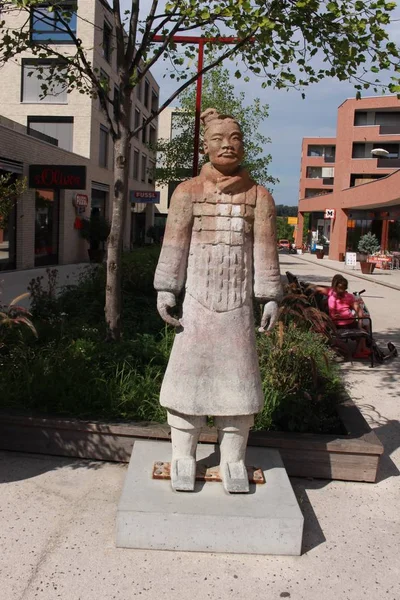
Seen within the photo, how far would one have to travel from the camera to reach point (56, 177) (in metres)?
18.5

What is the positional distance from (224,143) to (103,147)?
24.3 m

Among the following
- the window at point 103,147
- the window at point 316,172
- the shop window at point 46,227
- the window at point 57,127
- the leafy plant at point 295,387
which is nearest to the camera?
the leafy plant at point 295,387

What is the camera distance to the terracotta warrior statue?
10.7ft

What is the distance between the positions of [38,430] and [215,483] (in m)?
1.48

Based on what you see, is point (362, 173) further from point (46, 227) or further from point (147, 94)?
point (46, 227)

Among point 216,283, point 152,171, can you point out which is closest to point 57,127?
point 152,171

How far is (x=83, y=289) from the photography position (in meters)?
8.62

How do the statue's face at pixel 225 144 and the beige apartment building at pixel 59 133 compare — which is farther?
the beige apartment building at pixel 59 133

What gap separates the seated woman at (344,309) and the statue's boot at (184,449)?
16.2 feet

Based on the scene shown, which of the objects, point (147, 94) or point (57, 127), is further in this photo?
point (147, 94)

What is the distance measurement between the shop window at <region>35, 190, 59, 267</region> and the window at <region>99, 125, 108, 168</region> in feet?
17.8

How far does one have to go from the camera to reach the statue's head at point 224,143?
10.6ft

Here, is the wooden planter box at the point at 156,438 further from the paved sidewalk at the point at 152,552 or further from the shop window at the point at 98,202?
the shop window at the point at 98,202

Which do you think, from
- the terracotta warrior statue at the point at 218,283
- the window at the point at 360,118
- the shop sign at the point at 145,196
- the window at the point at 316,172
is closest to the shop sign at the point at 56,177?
the shop sign at the point at 145,196
